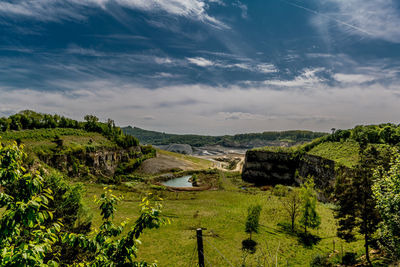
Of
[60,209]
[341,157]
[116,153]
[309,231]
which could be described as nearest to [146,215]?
[60,209]

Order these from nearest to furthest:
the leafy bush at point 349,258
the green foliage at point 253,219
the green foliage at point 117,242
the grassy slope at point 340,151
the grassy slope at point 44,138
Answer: the green foliage at point 117,242 → the leafy bush at point 349,258 → the green foliage at point 253,219 → the grassy slope at point 340,151 → the grassy slope at point 44,138

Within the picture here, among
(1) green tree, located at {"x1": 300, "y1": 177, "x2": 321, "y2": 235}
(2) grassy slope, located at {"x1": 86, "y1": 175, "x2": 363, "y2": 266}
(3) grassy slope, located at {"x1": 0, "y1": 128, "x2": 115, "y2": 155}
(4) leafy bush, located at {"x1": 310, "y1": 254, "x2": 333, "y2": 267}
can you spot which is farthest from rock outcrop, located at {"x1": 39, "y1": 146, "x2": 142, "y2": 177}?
(4) leafy bush, located at {"x1": 310, "y1": 254, "x2": 333, "y2": 267}

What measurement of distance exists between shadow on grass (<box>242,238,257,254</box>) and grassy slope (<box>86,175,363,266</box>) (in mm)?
889

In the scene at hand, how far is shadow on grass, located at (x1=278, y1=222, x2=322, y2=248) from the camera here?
30375mm

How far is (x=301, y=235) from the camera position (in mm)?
33125

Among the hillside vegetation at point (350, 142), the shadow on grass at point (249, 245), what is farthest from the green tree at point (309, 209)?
the hillside vegetation at point (350, 142)

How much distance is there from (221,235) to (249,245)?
5276 mm

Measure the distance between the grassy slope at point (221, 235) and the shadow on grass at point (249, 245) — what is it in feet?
2.92

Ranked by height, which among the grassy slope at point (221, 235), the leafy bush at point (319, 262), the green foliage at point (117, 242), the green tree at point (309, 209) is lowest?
the grassy slope at point (221, 235)

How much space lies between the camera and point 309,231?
34.8m

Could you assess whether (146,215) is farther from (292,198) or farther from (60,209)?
(292,198)

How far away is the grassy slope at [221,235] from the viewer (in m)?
26.2

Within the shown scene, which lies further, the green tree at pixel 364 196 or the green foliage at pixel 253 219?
the green foliage at pixel 253 219

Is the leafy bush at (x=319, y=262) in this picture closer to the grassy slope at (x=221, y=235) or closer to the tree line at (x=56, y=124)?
the grassy slope at (x=221, y=235)
